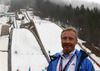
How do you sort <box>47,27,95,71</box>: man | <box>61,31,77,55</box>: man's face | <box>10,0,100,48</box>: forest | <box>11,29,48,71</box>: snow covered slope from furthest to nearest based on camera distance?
<box>10,0,100,48</box>: forest → <box>11,29,48,71</box>: snow covered slope → <box>61,31,77,55</box>: man's face → <box>47,27,95,71</box>: man

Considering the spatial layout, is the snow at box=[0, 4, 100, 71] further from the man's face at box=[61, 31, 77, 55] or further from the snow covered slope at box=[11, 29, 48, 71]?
the man's face at box=[61, 31, 77, 55]

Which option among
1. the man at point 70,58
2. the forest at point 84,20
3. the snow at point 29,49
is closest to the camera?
the man at point 70,58

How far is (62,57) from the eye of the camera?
2703 mm

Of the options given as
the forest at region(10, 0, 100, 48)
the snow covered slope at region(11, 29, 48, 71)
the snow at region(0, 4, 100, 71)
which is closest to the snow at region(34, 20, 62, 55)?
the snow at region(0, 4, 100, 71)

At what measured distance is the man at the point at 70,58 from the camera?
8.02ft

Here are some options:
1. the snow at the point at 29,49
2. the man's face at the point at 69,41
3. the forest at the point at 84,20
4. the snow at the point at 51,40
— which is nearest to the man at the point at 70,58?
the man's face at the point at 69,41

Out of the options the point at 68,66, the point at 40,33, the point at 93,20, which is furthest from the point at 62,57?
the point at 93,20

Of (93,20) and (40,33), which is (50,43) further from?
(93,20)

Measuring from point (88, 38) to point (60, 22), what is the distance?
78.9ft

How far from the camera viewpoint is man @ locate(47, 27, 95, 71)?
2.45 metres

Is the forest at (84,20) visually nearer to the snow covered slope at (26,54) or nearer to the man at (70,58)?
the snow covered slope at (26,54)

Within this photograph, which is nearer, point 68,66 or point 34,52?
point 68,66

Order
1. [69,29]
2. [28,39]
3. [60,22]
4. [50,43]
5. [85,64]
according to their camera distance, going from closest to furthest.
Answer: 1. [85,64]
2. [69,29]
3. [50,43]
4. [28,39]
5. [60,22]

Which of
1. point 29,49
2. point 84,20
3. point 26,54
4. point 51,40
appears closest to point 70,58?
point 26,54
